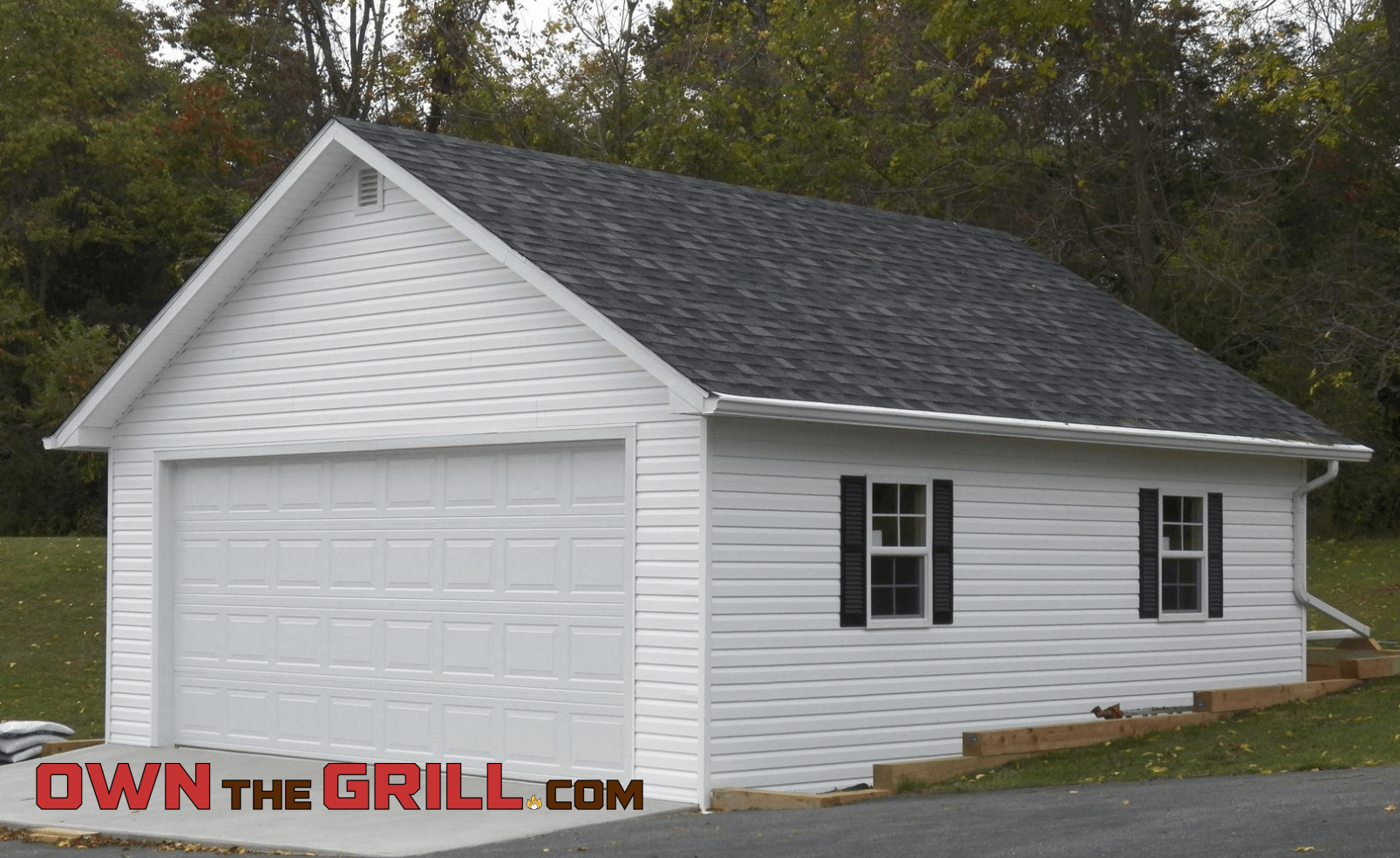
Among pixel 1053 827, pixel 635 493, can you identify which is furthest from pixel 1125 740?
pixel 635 493

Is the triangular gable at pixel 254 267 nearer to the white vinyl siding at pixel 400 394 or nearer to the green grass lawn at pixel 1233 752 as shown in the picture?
the white vinyl siding at pixel 400 394

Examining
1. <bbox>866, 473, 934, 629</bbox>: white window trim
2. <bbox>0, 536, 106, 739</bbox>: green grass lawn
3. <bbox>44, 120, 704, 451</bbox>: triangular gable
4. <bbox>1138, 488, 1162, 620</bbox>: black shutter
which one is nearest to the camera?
<bbox>44, 120, 704, 451</bbox>: triangular gable

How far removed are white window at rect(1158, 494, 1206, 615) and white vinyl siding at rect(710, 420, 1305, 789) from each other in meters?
0.22

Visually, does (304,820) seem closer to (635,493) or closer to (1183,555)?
(635,493)

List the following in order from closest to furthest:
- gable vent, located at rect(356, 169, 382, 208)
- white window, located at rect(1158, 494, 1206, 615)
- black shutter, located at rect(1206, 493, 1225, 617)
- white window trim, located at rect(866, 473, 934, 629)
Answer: white window trim, located at rect(866, 473, 934, 629)
gable vent, located at rect(356, 169, 382, 208)
white window, located at rect(1158, 494, 1206, 615)
black shutter, located at rect(1206, 493, 1225, 617)

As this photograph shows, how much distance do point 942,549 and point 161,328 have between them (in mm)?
7180

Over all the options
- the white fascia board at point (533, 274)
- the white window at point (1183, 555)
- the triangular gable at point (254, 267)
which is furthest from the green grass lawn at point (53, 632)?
the white window at point (1183, 555)

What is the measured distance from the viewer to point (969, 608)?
14.5 m

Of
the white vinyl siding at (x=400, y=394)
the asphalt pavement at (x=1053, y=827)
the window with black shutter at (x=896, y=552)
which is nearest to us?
the asphalt pavement at (x=1053, y=827)

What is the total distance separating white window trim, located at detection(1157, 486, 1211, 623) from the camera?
54.4 ft

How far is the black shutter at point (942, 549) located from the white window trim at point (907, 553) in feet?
0.11

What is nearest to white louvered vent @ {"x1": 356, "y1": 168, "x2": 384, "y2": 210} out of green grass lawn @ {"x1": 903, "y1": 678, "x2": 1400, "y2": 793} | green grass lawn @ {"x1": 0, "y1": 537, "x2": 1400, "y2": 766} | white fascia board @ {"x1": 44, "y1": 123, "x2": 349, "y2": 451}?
white fascia board @ {"x1": 44, "y1": 123, "x2": 349, "y2": 451}

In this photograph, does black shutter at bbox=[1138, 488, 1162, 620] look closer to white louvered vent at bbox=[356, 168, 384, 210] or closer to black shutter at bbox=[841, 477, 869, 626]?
black shutter at bbox=[841, 477, 869, 626]

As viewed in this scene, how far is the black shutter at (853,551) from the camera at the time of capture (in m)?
13.5
